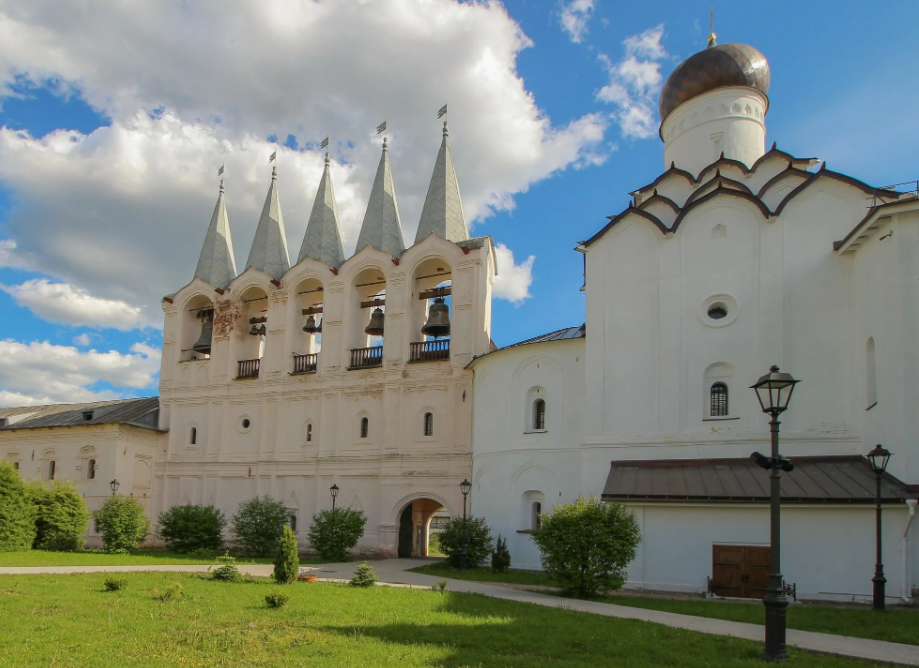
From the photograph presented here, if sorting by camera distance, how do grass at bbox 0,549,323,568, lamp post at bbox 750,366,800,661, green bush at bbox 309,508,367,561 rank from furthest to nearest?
1. green bush at bbox 309,508,367,561
2. grass at bbox 0,549,323,568
3. lamp post at bbox 750,366,800,661

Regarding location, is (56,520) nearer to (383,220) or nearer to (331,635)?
(383,220)

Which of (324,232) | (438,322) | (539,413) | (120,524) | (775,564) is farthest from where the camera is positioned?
(324,232)

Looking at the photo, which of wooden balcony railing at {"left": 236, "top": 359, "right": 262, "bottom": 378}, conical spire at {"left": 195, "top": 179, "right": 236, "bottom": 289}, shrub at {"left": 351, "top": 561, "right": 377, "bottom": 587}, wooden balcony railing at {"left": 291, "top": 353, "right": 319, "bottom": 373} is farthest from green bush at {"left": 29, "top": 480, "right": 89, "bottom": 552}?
shrub at {"left": 351, "top": 561, "right": 377, "bottom": 587}

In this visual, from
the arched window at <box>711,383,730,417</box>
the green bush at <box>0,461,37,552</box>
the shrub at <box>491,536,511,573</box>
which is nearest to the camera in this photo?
the arched window at <box>711,383,730,417</box>

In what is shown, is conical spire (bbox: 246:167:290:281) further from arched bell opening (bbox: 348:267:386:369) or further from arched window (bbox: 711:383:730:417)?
arched window (bbox: 711:383:730:417)

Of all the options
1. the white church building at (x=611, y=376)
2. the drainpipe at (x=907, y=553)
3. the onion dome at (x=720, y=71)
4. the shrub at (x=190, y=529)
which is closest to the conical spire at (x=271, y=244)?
the white church building at (x=611, y=376)

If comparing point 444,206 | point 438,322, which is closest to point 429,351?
point 438,322

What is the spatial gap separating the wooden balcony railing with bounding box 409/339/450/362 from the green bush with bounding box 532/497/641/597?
43.3ft

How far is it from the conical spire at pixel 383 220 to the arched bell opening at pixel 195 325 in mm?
9007

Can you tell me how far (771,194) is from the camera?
2334cm

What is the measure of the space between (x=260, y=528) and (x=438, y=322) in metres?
10.2

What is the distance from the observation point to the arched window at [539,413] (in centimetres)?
2536

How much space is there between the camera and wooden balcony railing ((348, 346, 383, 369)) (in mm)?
31672

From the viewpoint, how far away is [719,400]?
848 inches
